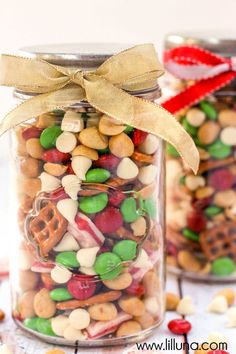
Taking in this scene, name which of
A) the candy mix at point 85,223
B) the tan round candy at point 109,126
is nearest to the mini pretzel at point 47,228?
the candy mix at point 85,223

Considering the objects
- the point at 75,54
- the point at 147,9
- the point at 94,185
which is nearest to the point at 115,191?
the point at 94,185

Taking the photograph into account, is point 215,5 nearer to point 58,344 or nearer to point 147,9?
point 147,9

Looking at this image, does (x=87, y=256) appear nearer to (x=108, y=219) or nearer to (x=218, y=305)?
(x=108, y=219)

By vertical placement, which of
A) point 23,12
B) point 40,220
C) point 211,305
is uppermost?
point 23,12

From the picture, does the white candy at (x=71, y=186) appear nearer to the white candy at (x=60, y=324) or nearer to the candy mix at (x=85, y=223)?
the candy mix at (x=85, y=223)

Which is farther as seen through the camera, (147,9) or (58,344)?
(147,9)

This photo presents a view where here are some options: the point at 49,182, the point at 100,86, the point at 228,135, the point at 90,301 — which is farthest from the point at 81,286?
the point at 228,135

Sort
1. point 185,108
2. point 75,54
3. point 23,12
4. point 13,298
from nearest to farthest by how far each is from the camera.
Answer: point 75,54
point 13,298
point 185,108
point 23,12
